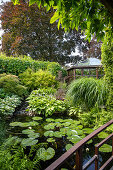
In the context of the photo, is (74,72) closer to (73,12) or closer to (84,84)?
(84,84)

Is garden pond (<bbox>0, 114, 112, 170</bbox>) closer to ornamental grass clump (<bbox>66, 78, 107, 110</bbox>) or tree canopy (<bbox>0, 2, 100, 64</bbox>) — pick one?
ornamental grass clump (<bbox>66, 78, 107, 110</bbox>)

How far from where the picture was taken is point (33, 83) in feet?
22.5

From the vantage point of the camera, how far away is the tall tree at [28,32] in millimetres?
12383

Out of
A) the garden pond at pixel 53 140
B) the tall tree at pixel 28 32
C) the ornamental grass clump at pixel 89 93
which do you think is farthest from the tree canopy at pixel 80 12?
the tall tree at pixel 28 32

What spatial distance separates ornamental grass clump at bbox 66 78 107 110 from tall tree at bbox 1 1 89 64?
9.38 m

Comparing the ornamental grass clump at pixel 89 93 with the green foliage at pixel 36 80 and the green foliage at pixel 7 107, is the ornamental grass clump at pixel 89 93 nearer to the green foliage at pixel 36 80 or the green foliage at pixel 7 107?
the green foliage at pixel 7 107

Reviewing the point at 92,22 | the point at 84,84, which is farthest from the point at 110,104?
the point at 92,22

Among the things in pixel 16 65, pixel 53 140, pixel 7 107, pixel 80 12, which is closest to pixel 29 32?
pixel 16 65

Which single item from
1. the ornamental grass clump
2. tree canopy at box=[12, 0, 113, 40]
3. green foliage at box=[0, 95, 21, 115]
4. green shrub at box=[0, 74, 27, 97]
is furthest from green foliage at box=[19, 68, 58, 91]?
tree canopy at box=[12, 0, 113, 40]

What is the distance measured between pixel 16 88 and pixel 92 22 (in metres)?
4.54

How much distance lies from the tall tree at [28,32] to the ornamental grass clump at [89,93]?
9384mm

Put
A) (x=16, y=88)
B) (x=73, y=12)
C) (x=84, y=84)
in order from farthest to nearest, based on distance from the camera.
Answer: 1. (x=16, y=88)
2. (x=84, y=84)
3. (x=73, y=12)

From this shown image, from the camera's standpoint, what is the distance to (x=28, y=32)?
12789mm

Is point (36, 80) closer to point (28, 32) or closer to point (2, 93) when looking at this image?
point (2, 93)
